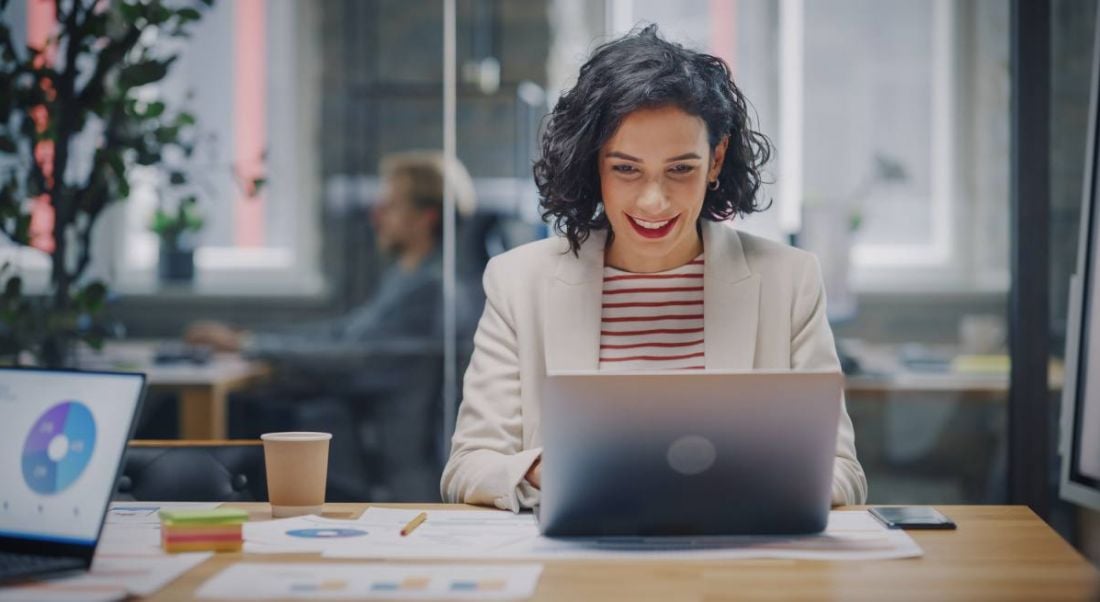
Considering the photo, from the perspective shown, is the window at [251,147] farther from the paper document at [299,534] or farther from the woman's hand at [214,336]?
the paper document at [299,534]

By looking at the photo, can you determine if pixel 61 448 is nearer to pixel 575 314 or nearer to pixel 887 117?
pixel 575 314

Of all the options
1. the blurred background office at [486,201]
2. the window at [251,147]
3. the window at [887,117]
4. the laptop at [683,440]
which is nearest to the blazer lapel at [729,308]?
the laptop at [683,440]

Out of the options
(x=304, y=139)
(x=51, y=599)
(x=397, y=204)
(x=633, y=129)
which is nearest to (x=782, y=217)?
(x=397, y=204)

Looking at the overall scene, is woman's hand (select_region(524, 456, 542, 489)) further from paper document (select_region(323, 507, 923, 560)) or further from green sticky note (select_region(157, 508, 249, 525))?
green sticky note (select_region(157, 508, 249, 525))

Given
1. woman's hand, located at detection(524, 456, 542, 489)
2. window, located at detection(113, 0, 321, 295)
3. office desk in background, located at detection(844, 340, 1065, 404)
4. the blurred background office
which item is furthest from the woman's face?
window, located at detection(113, 0, 321, 295)

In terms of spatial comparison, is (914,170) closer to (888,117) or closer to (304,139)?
(888,117)

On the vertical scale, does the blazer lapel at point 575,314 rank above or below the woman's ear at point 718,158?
Answer: below

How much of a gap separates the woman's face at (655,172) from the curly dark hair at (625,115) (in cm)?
2

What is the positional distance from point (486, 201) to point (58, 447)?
8.73ft

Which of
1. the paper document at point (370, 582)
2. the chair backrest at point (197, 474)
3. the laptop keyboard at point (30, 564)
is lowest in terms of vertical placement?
the chair backrest at point (197, 474)

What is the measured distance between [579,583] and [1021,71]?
2171 millimetres

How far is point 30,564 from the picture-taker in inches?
54.6

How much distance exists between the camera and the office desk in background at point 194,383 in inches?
153

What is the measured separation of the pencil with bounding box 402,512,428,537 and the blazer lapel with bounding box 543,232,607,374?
0.44 metres
